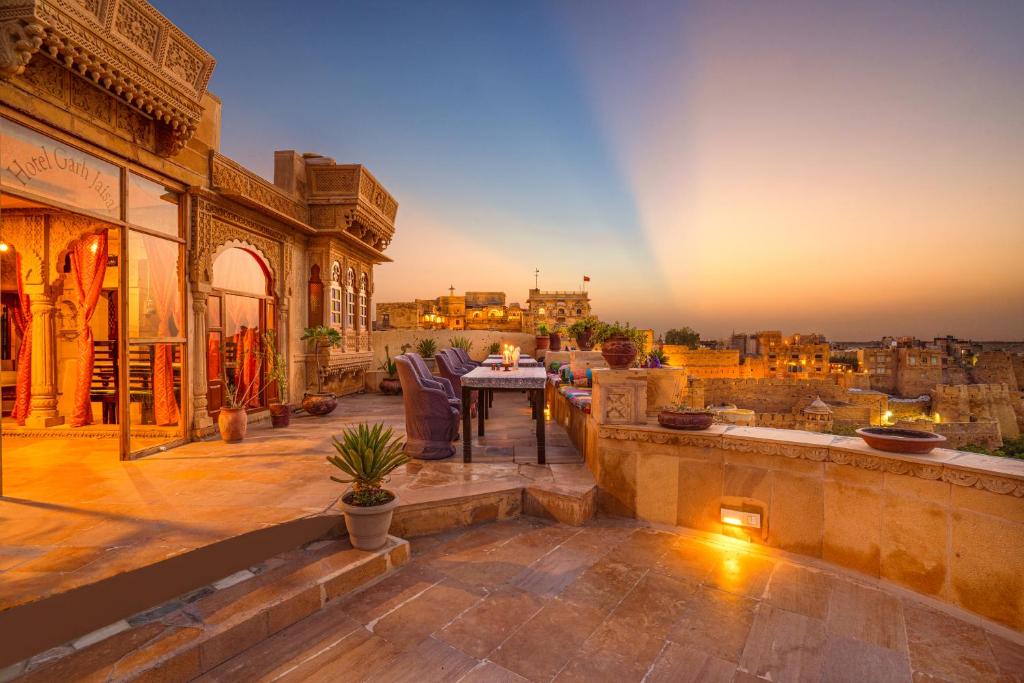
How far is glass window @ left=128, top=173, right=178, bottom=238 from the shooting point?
15.4ft

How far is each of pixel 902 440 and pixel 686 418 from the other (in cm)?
133

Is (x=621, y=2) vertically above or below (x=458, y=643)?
above

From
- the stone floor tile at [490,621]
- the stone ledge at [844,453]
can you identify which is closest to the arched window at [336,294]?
the stone ledge at [844,453]

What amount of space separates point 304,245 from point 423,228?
855 inches

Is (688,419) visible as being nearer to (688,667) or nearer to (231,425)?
(688,667)

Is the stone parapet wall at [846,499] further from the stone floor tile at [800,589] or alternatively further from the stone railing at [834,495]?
A: the stone floor tile at [800,589]

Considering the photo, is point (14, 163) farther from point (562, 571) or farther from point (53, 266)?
point (562, 571)

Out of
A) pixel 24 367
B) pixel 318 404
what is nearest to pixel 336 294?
pixel 318 404

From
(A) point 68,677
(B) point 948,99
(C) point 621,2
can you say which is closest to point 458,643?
(A) point 68,677

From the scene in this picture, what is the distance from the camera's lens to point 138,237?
4.88 m

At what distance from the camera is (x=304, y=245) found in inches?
330

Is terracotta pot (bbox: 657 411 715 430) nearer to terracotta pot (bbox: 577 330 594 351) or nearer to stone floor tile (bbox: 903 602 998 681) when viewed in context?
stone floor tile (bbox: 903 602 998 681)

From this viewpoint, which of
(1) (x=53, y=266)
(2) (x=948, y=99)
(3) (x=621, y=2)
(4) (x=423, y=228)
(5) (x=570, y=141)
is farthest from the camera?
(4) (x=423, y=228)

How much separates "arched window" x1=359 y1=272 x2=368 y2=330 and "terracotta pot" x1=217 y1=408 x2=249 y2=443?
4.96 meters
